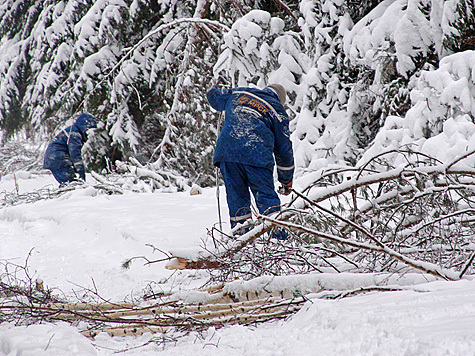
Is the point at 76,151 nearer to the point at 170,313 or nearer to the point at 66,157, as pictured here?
the point at 66,157

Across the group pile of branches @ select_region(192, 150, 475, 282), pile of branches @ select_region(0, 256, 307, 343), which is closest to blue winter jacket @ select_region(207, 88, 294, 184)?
pile of branches @ select_region(192, 150, 475, 282)

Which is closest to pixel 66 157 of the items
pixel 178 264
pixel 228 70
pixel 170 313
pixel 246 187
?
pixel 228 70

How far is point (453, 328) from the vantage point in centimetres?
115

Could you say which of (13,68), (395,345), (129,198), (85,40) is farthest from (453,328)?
(13,68)

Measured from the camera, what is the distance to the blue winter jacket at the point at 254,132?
3.88 meters

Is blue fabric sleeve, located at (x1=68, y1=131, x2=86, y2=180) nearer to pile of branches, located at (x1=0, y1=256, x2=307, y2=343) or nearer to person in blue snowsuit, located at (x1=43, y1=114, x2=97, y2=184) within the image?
person in blue snowsuit, located at (x1=43, y1=114, x2=97, y2=184)

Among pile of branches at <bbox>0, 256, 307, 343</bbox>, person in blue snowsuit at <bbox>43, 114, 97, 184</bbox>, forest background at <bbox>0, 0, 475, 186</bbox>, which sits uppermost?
forest background at <bbox>0, 0, 475, 186</bbox>

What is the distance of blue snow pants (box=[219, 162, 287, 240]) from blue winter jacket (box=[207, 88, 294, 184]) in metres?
0.09

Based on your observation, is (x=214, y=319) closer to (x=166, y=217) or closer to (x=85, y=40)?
(x=166, y=217)

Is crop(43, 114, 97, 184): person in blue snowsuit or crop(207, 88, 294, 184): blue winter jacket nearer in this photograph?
crop(207, 88, 294, 184): blue winter jacket

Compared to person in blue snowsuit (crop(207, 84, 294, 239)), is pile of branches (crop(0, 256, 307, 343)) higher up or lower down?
lower down

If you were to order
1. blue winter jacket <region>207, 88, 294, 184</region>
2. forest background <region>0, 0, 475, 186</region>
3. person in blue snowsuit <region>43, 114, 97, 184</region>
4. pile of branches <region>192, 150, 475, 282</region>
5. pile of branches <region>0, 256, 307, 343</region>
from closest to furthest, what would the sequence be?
pile of branches <region>0, 256, 307, 343</region>
pile of branches <region>192, 150, 475, 282</region>
blue winter jacket <region>207, 88, 294, 184</region>
forest background <region>0, 0, 475, 186</region>
person in blue snowsuit <region>43, 114, 97, 184</region>

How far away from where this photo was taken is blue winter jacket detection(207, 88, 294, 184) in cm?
388

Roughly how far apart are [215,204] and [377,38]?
3.41 meters
